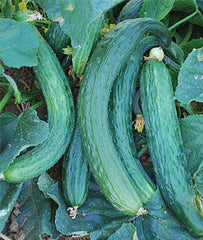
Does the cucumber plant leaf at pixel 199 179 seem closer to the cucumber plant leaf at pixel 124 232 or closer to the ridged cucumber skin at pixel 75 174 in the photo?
the cucumber plant leaf at pixel 124 232

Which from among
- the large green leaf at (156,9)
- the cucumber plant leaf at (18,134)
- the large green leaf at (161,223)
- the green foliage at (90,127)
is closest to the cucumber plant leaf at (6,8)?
the green foliage at (90,127)

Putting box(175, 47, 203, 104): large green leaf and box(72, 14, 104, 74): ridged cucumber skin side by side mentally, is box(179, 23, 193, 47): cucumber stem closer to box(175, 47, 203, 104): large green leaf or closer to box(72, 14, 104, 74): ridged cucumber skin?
box(175, 47, 203, 104): large green leaf

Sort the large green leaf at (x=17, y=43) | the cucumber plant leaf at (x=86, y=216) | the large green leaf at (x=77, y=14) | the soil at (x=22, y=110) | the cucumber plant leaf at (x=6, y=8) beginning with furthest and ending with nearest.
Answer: the soil at (x=22, y=110), the cucumber plant leaf at (x=86, y=216), the cucumber plant leaf at (x=6, y=8), the large green leaf at (x=17, y=43), the large green leaf at (x=77, y=14)

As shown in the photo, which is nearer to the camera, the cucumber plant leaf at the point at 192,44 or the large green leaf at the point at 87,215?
the large green leaf at the point at 87,215

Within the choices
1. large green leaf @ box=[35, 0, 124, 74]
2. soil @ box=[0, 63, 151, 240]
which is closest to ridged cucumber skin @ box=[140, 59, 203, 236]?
large green leaf @ box=[35, 0, 124, 74]

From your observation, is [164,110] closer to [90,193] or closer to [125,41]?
[125,41]

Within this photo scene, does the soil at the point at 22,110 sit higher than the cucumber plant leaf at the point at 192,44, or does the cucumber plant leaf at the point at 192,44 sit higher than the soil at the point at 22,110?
the cucumber plant leaf at the point at 192,44

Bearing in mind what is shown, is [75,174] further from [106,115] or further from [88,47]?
[88,47]
